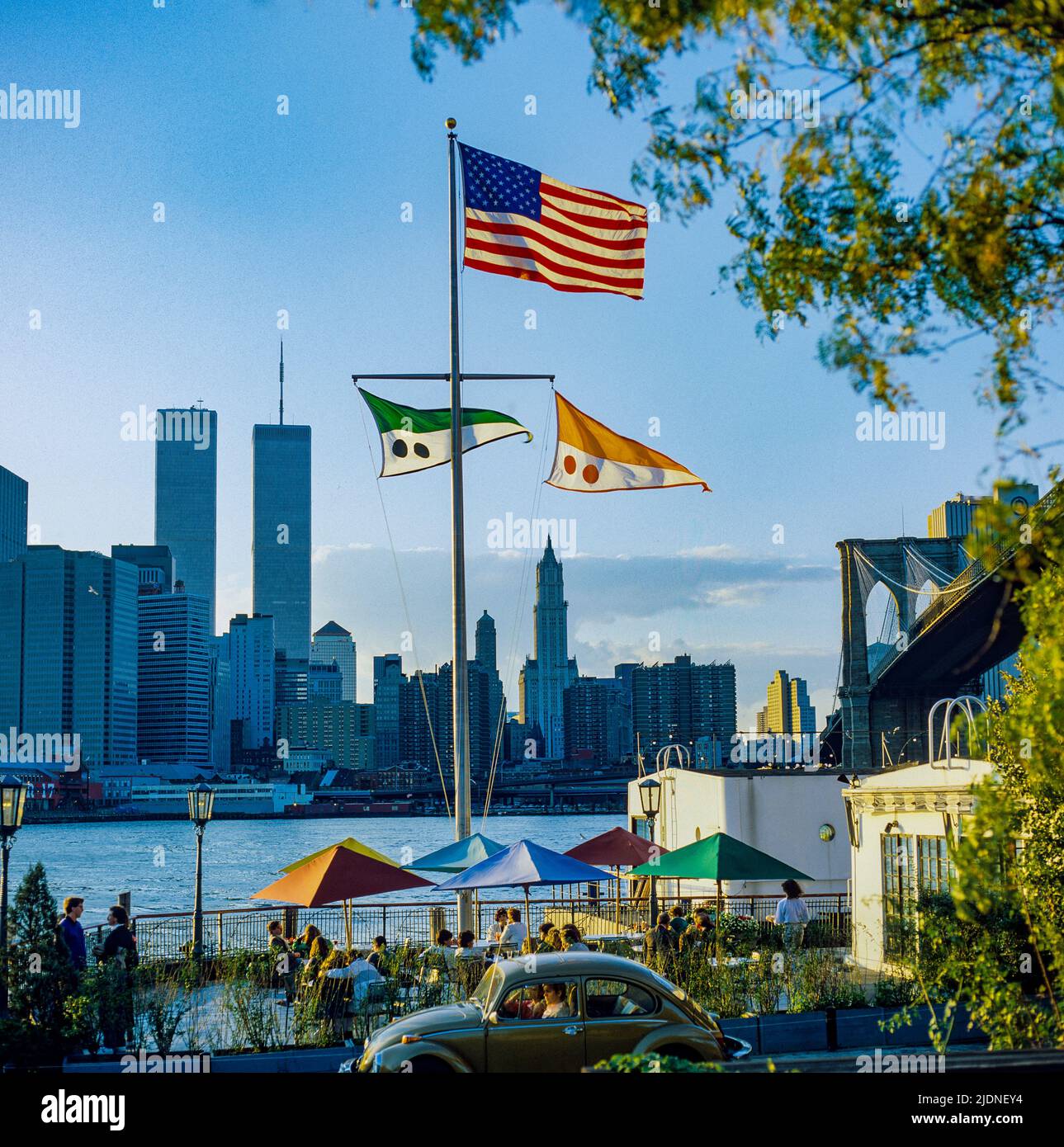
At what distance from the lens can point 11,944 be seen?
41.8ft

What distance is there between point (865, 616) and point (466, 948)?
56.4 meters

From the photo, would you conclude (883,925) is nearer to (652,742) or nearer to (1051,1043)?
(1051,1043)

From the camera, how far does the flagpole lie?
18.3 meters

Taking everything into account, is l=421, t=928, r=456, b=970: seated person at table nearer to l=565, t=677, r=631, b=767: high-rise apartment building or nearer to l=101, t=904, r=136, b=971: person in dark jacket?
l=101, t=904, r=136, b=971: person in dark jacket

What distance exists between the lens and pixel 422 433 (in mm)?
19047

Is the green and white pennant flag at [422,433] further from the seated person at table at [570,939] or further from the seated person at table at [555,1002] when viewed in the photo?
the seated person at table at [555,1002]

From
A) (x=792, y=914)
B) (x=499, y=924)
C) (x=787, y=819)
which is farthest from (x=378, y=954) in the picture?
(x=787, y=819)

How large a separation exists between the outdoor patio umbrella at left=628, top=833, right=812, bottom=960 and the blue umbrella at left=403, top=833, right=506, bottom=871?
111 inches

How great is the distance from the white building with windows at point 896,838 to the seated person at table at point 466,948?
520cm

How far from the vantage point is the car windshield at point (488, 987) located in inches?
433

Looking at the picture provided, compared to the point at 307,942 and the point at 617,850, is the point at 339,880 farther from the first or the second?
the point at 617,850

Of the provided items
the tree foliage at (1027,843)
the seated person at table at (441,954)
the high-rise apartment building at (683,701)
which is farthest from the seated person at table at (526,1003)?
the high-rise apartment building at (683,701)
